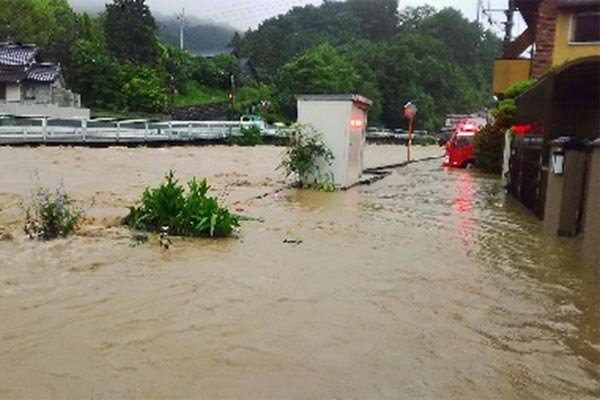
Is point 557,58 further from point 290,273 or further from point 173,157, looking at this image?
point 290,273

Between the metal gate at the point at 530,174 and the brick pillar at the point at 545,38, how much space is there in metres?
6.97

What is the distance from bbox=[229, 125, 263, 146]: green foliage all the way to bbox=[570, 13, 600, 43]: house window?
62.4ft

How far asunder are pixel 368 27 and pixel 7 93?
3307 inches

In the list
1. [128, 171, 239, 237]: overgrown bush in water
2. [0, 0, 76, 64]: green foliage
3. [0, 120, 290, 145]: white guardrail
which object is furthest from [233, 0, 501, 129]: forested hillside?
[128, 171, 239, 237]: overgrown bush in water

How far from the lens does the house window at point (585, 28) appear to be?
19375mm

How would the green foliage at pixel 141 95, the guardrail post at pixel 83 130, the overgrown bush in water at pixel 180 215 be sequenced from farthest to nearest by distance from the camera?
the green foliage at pixel 141 95 < the guardrail post at pixel 83 130 < the overgrown bush in water at pixel 180 215

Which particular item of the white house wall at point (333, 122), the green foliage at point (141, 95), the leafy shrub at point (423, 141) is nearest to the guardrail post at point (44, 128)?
the white house wall at point (333, 122)

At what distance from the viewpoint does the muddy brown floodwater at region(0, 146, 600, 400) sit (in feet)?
10.7

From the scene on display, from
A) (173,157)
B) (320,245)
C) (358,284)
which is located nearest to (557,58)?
(173,157)

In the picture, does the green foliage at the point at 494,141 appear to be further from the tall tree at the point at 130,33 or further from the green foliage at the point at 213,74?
the green foliage at the point at 213,74

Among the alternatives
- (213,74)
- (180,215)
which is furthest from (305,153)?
(213,74)

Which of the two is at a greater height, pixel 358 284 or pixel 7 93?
pixel 7 93

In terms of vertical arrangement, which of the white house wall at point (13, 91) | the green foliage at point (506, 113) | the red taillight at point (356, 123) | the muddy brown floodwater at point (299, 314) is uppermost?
the white house wall at point (13, 91)

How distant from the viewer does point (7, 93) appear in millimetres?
39125
